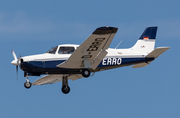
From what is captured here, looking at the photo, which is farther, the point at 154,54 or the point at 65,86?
the point at 65,86

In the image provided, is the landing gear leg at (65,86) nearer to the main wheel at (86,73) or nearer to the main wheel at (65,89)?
the main wheel at (65,89)

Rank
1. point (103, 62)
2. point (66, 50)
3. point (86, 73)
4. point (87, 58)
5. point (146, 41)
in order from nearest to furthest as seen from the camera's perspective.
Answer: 1. point (87, 58)
2. point (86, 73)
3. point (66, 50)
4. point (103, 62)
5. point (146, 41)

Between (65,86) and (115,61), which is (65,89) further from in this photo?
(115,61)

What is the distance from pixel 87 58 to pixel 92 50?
969 millimetres

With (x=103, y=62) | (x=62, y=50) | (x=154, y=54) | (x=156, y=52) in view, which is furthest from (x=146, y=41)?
(x=62, y=50)

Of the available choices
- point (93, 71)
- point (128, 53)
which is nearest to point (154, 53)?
point (128, 53)

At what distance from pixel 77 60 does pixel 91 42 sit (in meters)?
2.13

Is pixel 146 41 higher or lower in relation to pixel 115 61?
higher

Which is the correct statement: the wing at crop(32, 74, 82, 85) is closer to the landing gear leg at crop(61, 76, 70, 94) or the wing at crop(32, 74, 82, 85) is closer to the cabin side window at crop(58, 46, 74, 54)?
the landing gear leg at crop(61, 76, 70, 94)

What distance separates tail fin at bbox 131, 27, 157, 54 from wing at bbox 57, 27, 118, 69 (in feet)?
12.3

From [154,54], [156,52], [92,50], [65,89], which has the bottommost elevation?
[65,89]

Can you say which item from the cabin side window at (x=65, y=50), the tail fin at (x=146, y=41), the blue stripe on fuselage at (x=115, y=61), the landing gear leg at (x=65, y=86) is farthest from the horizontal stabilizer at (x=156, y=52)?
the landing gear leg at (x=65, y=86)

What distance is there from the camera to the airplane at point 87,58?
869 inches

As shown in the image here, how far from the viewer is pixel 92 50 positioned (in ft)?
73.7
